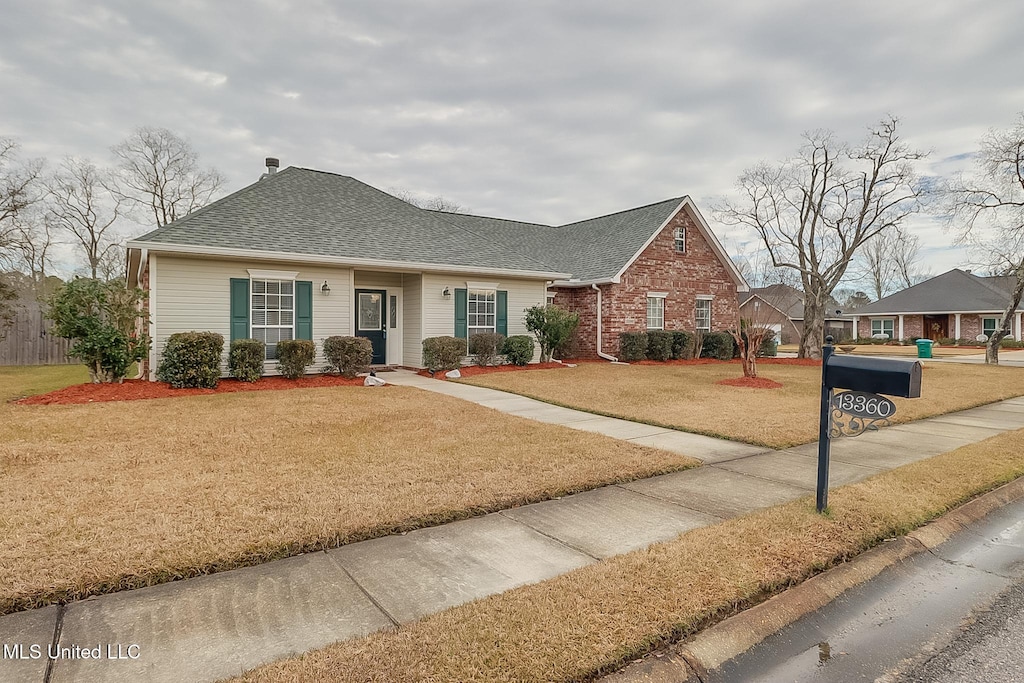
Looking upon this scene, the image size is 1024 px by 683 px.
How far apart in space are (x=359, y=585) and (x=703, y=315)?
68.2 feet

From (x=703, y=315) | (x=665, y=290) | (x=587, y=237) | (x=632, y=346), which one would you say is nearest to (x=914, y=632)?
(x=632, y=346)

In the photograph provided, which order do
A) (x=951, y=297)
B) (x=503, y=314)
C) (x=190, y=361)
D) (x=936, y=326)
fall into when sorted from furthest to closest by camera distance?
(x=936, y=326) < (x=951, y=297) < (x=503, y=314) < (x=190, y=361)

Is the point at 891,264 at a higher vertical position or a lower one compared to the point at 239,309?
higher

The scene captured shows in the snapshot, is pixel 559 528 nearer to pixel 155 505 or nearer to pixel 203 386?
pixel 155 505

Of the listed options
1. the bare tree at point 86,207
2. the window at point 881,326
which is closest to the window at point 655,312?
the bare tree at point 86,207

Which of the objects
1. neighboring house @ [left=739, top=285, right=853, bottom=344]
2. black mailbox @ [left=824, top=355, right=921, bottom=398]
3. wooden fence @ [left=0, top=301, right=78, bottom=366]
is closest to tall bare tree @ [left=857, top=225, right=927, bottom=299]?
neighboring house @ [left=739, top=285, right=853, bottom=344]

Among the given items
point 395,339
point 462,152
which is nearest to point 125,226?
point 462,152

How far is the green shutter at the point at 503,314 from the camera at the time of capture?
16.2 meters

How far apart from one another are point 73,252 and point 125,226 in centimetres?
281

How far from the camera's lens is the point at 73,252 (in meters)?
26.8

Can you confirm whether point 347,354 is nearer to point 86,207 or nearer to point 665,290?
point 665,290

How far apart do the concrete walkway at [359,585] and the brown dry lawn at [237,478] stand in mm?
186

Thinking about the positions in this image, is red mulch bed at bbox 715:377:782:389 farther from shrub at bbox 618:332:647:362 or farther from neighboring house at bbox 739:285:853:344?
neighboring house at bbox 739:285:853:344

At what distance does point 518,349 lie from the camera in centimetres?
1565
